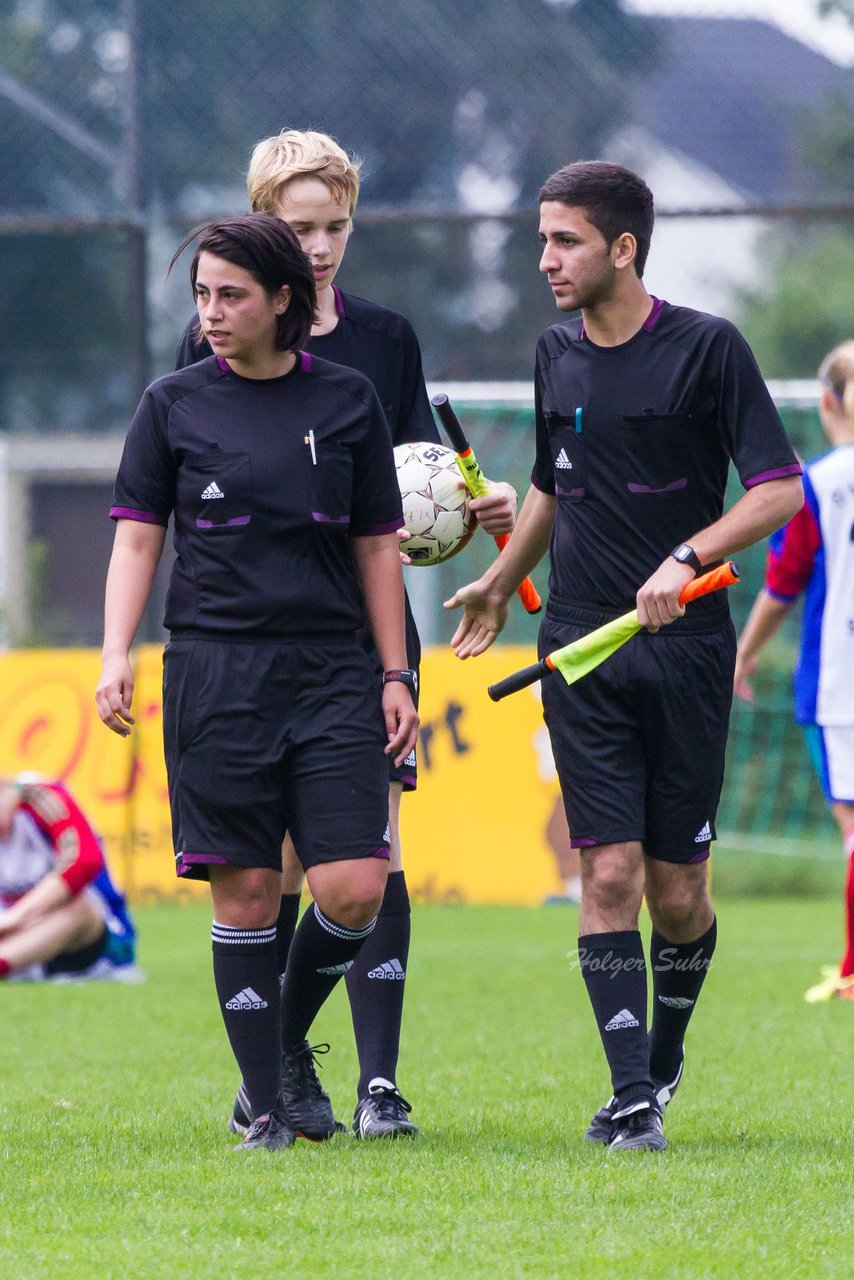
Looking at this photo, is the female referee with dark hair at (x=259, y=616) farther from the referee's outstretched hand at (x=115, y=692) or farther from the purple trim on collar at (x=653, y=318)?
the purple trim on collar at (x=653, y=318)

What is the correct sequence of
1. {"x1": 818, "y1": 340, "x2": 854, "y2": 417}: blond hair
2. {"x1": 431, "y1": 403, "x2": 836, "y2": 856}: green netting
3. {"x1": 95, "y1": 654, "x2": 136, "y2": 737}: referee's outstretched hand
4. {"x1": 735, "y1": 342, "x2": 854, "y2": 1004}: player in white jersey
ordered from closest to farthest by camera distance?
{"x1": 95, "y1": 654, "x2": 136, "y2": 737}: referee's outstretched hand
{"x1": 818, "y1": 340, "x2": 854, "y2": 417}: blond hair
{"x1": 735, "y1": 342, "x2": 854, "y2": 1004}: player in white jersey
{"x1": 431, "y1": 403, "x2": 836, "y2": 856}: green netting

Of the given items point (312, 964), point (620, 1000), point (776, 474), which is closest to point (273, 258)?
point (776, 474)

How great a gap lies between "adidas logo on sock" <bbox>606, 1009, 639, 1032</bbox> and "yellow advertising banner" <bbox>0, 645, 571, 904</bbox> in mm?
6926

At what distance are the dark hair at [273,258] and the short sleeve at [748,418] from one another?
95 cm

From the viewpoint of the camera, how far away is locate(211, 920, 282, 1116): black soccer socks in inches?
177

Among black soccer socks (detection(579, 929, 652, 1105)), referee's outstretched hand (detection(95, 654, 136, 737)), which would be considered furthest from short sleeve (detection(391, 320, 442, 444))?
black soccer socks (detection(579, 929, 652, 1105))

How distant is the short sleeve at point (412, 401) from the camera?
5184mm

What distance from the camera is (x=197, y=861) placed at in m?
4.39

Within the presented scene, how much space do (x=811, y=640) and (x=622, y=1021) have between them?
388 cm

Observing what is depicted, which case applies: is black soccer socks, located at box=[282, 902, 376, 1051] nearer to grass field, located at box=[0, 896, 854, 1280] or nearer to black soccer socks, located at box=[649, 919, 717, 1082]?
grass field, located at box=[0, 896, 854, 1280]

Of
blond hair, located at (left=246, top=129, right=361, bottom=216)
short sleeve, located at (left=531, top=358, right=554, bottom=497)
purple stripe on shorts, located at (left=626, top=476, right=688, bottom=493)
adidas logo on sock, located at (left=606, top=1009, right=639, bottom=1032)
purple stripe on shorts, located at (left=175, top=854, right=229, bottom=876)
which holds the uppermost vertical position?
blond hair, located at (left=246, top=129, right=361, bottom=216)

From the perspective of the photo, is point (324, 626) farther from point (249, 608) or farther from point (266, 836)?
point (266, 836)

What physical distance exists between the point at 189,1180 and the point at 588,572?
165cm

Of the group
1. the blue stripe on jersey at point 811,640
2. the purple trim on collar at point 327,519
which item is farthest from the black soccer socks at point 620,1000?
the blue stripe on jersey at point 811,640
